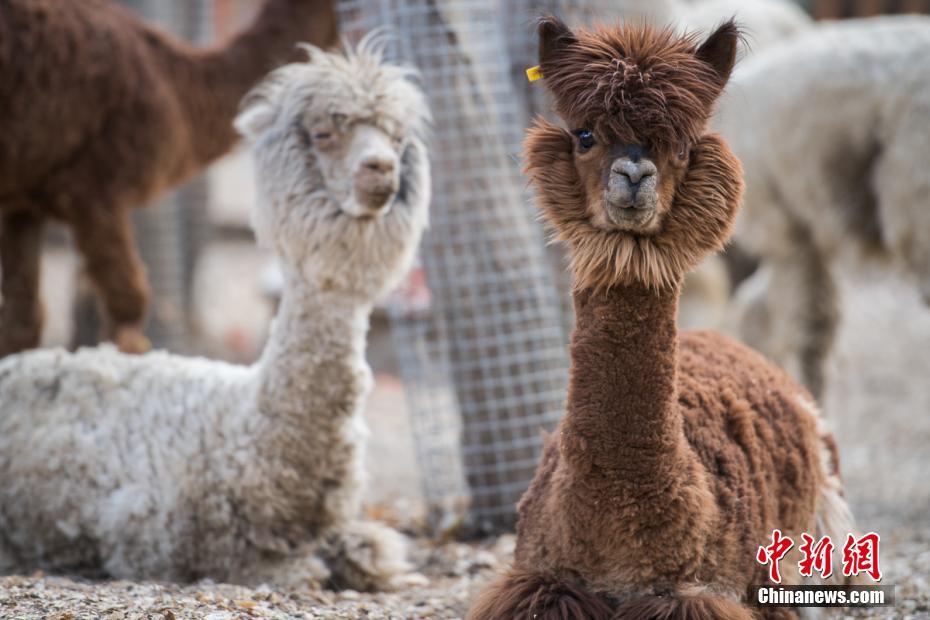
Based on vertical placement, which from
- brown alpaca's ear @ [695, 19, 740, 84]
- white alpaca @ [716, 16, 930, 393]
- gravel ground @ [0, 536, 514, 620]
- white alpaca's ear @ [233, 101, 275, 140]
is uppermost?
white alpaca @ [716, 16, 930, 393]

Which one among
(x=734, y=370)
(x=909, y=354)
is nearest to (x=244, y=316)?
(x=909, y=354)

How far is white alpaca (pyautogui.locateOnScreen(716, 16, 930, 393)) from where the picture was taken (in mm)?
5355

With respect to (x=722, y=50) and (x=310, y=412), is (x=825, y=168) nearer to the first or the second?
(x=722, y=50)

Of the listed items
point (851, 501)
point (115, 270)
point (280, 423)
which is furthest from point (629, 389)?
point (851, 501)

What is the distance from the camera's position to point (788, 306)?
20.8 ft

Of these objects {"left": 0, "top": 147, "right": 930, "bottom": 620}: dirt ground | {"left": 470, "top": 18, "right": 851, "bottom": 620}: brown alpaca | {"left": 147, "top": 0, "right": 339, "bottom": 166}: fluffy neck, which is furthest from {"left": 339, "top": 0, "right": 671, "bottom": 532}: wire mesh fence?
{"left": 470, "top": 18, "right": 851, "bottom": 620}: brown alpaca

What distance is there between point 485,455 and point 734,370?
70.2 inches

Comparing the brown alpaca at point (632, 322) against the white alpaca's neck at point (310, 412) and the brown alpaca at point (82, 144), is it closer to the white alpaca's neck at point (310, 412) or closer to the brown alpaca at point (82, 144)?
the white alpaca's neck at point (310, 412)

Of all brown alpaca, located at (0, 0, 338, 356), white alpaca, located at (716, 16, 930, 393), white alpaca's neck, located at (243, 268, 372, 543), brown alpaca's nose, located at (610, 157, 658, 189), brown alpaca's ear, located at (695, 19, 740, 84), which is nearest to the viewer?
brown alpaca's nose, located at (610, 157, 658, 189)

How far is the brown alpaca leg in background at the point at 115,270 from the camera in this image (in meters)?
4.92

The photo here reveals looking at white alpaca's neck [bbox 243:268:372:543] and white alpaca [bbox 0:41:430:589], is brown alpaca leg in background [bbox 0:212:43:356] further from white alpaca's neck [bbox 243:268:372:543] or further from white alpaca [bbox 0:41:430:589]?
white alpaca's neck [bbox 243:268:372:543]

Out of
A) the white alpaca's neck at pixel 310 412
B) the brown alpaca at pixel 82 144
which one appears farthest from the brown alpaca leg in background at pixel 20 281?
the white alpaca's neck at pixel 310 412

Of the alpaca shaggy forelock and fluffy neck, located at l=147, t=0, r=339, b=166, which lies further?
fluffy neck, located at l=147, t=0, r=339, b=166

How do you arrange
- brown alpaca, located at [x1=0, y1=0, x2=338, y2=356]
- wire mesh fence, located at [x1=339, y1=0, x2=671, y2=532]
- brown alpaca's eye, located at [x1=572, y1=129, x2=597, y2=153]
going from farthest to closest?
wire mesh fence, located at [x1=339, y1=0, x2=671, y2=532] → brown alpaca, located at [x1=0, y1=0, x2=338, y2=356] → brown alpaca's eye, located at [x1=572, y1=129, x2=597, y2=153]
